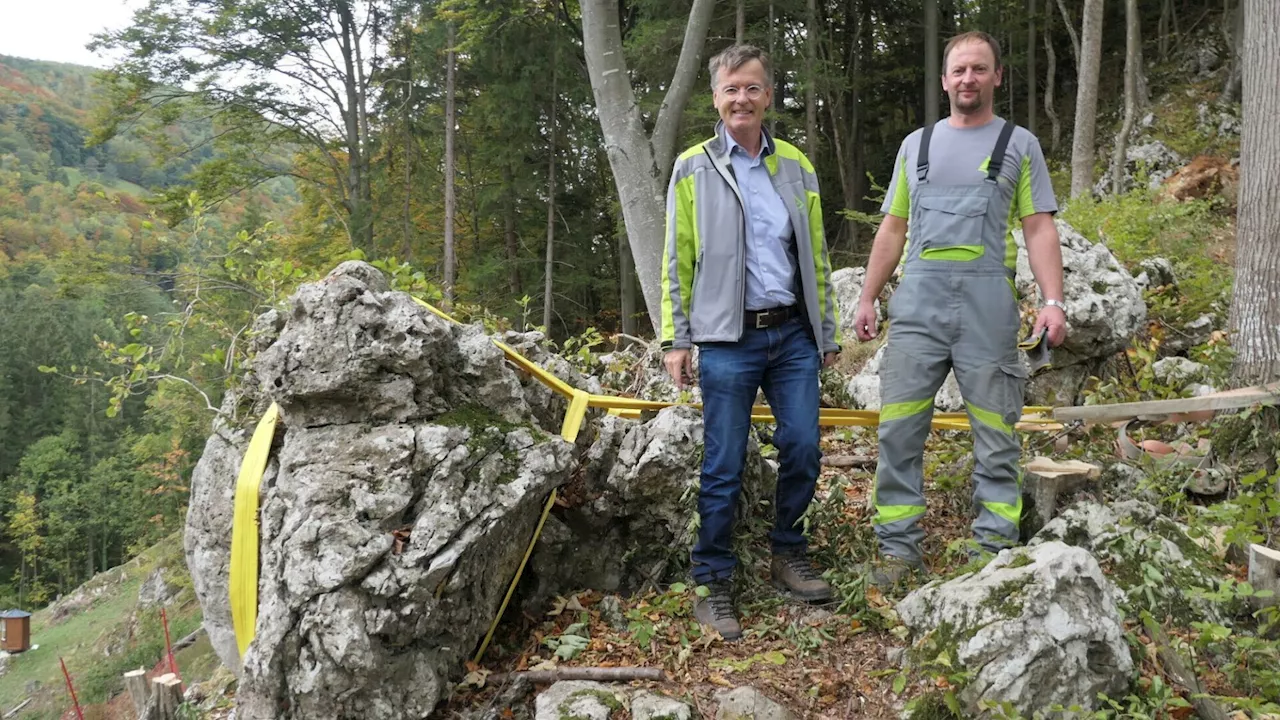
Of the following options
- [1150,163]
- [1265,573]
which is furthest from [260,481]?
[1150,163]

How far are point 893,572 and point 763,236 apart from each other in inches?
62.8

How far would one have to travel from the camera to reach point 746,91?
10.2 feet

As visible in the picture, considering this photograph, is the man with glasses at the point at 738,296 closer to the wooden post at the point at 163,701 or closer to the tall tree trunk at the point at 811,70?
the wooden post at the point at 163,701

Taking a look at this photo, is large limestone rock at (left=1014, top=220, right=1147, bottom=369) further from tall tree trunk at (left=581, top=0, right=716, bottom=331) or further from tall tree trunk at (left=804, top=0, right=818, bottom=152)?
tall tree trunk at (left=804, top=0, right=818, bottom=152)

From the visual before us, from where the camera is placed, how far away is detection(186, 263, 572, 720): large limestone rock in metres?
2.62

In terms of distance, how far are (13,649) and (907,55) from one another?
103ft

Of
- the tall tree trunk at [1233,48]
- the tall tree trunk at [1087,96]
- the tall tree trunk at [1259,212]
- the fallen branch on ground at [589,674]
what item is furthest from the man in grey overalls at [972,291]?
the tall tree trunk at [1233,48]

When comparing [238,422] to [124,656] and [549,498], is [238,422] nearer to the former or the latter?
[549,498]

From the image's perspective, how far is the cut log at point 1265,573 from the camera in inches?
112

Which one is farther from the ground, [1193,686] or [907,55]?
[907,55]

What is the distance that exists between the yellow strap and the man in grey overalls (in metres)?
2.56

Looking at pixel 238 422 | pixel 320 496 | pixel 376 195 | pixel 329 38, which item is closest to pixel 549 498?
pixel 320 496

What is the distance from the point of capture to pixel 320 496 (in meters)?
2.78

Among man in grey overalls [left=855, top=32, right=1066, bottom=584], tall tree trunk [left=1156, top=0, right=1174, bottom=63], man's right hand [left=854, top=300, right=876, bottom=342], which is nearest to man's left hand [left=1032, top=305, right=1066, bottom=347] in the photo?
man in grey overalls [left=855, top=32, right=1066, bottom=584]
